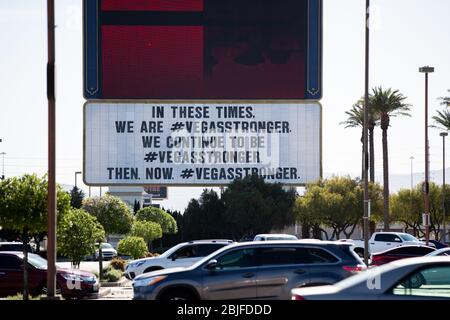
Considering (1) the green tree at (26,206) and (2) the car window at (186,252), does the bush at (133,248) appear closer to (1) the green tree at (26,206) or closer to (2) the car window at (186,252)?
(2) the car window at (186,252)

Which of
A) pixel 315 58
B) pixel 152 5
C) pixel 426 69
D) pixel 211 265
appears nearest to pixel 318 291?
pixel 211 265

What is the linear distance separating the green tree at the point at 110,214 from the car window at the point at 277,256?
3180 cm

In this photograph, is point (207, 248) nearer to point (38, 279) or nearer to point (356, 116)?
point (38, 279)

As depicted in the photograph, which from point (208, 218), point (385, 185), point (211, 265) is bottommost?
point (208, 218)

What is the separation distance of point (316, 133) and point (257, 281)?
33.8m

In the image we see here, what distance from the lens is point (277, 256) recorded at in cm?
1909

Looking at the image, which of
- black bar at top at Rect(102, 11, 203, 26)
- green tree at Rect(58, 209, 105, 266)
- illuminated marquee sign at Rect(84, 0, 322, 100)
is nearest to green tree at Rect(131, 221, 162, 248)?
illuminated marquee sign at Rect(84, 0, 322, 100)

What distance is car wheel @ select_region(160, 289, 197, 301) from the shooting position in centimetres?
1853

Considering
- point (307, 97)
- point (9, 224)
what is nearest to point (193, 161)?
point (307, 97)

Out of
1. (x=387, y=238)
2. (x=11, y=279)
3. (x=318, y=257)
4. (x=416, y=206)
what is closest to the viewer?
(x=318, y=257)

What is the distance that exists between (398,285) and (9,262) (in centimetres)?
1610

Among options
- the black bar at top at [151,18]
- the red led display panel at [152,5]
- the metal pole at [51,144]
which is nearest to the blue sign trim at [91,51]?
the black bar at top at [151,18]

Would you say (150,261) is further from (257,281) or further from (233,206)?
(233,206)
